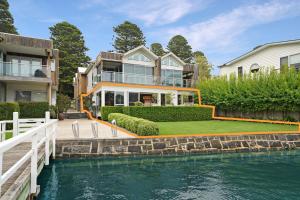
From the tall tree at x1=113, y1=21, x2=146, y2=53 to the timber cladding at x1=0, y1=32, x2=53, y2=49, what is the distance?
3690 cm

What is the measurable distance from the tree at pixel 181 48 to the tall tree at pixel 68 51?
79.3 feet

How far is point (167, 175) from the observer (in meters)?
8.27

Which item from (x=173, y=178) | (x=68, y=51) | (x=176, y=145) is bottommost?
(x=173, y=178)

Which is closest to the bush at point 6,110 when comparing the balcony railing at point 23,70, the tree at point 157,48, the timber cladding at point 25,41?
the balcony railing at point 23,70

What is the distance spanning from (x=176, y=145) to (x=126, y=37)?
163 feet

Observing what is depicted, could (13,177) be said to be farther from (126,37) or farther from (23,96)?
(126,37)

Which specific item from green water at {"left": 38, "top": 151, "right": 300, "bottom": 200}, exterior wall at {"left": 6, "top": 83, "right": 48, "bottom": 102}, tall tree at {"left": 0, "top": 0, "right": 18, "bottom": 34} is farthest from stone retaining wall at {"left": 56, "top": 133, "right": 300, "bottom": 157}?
tall tree at {"left": 0, "top": 0, "right": 18, "bottom": 34}

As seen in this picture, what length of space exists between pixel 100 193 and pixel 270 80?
18.7 metres

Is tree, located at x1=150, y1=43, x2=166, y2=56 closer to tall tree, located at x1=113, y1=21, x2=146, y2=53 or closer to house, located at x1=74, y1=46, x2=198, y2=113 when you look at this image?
tall tree, located at x1=113, y1=21, x2=146, y2=53

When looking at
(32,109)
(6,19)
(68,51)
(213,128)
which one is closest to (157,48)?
(68,51)

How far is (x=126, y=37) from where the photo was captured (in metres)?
57.4

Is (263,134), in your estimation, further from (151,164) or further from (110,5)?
(110,5)

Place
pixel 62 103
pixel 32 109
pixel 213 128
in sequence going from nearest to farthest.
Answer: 1. pixel 213 128
2. pixel 32 109
3. pixel 62 103

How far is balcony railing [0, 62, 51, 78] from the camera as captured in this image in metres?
18.8
